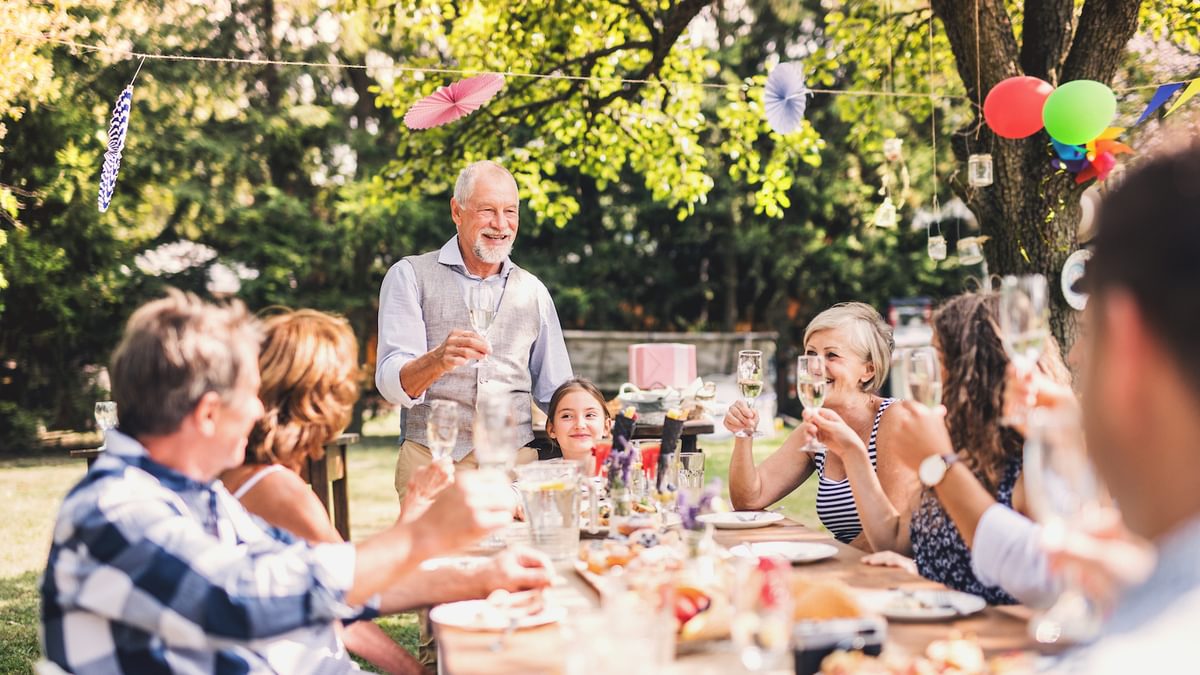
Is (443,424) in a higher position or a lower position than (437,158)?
lower

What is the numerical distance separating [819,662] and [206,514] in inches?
44.9

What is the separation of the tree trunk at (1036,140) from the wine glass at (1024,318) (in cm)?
381

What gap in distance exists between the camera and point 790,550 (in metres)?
2.58

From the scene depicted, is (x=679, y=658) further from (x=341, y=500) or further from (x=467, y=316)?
(x=341, y=500)

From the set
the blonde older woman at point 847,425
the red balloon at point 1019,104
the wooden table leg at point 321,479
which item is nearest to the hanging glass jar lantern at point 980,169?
the red balloon at point 1019,104

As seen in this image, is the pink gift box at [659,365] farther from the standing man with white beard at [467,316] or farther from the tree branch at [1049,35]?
the standing man with white beard at [467,316]

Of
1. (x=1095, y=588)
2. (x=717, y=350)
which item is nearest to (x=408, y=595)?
(x=1095, y=588)

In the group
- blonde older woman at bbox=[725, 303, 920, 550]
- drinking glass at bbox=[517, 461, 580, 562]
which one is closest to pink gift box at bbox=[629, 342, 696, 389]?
blonde older woman at bbox=[725, 303, 920, 550]

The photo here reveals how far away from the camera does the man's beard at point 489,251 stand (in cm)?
416

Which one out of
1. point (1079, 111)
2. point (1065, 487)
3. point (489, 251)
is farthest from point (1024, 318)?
point (1079, 111)

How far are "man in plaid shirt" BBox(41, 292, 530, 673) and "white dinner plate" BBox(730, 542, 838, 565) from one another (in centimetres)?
95

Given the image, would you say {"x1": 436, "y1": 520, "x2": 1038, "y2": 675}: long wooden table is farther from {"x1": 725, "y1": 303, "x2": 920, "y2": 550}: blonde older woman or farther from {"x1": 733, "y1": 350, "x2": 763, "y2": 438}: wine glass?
{"x1": 725, "y1": 303, "x2": 920, "y2": 550}: blonde older woman

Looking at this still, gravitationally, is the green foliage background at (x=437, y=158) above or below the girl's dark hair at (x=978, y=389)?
above

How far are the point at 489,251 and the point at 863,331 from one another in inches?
59.9
